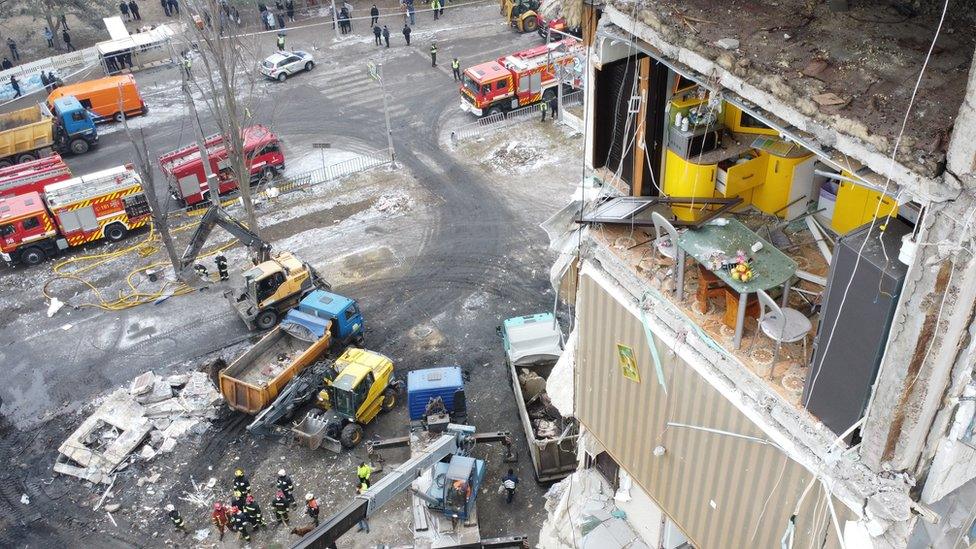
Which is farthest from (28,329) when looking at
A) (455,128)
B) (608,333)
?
(608,333)

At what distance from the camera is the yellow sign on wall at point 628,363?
31.1 ft

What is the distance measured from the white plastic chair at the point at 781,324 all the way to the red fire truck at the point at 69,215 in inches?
1112

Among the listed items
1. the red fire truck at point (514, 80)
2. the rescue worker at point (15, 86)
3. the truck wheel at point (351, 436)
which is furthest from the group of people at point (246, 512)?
the rescue worker at point (15, 86)

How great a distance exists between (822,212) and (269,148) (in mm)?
27324

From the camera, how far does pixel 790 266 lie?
793cm

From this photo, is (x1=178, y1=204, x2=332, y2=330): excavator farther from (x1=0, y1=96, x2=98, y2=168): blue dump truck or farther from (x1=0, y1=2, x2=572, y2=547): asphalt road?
(x1=0, y1=96, x2=98, y2=168): blue dump truck

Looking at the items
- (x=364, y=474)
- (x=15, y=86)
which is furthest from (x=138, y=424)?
(x=15, y=86)

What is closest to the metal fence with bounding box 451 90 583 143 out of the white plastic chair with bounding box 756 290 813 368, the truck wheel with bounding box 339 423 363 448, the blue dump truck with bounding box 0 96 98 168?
the blue dump truck with bounding box 0 96 98 168

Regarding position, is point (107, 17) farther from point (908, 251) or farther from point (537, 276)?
point (908, 251)

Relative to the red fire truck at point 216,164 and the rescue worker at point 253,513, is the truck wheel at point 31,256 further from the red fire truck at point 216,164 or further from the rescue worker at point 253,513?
the rescue worker at point 253,513

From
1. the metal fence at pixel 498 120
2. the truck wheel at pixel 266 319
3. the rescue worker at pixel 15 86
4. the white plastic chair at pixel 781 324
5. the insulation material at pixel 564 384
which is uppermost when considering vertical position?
the white plastic chair at pixel 781 324

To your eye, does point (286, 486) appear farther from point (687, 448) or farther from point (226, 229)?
point (687, 448)

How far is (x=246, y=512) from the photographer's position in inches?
723

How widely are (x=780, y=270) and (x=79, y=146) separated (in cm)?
3673
